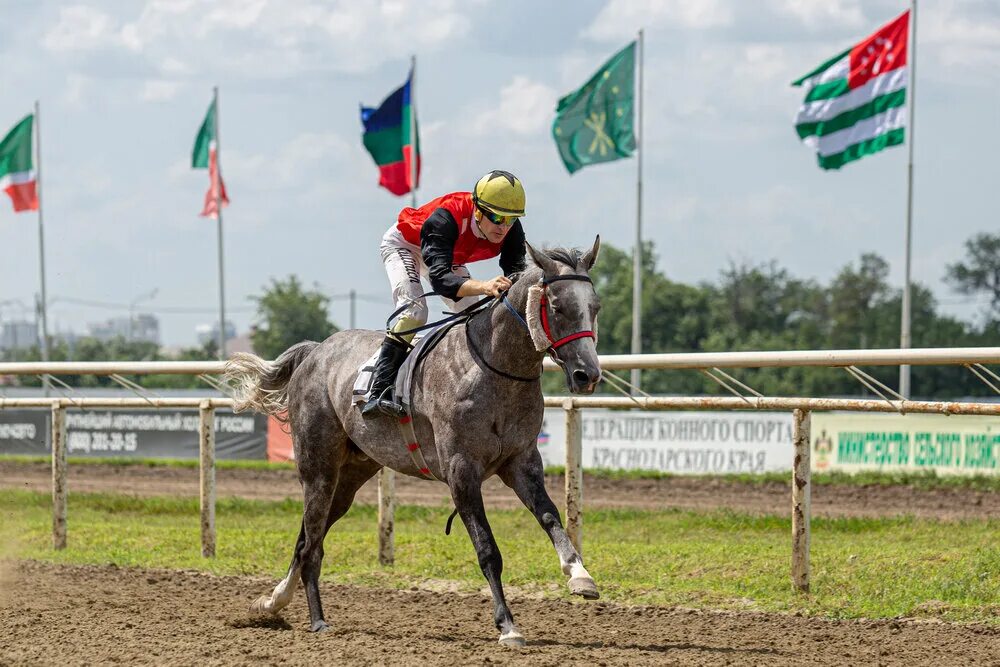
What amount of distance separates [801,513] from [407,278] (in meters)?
2.96

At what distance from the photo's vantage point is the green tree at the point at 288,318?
2266 inches

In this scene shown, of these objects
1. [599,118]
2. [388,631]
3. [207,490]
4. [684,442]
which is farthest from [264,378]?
[599,118]

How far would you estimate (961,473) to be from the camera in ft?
54.0

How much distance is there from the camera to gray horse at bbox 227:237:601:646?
607 centimetres

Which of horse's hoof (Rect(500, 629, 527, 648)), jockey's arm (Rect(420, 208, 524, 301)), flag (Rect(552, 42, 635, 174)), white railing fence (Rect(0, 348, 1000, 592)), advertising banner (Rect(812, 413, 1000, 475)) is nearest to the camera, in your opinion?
horse's hoof (Rect(500, 629, 527, 648))

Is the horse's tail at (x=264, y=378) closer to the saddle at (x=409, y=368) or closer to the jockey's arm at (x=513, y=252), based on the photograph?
the saddle at (x=409, y=368)

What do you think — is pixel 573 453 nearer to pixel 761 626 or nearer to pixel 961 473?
pixel 761 626

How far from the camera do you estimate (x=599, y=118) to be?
83.1ft

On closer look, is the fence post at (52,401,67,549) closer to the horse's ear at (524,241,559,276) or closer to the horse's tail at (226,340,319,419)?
the horse's tail at (226,340,319,419)

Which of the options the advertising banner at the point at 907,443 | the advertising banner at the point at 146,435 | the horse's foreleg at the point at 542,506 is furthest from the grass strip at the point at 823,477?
the horse's foreleg at the point at 542,506

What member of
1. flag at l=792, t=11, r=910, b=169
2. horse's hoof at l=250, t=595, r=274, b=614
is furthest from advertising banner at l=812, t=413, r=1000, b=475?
horse's hoof at l=250, t=595, r=274, b=614

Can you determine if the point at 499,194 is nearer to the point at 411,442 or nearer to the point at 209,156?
the point at 411,442

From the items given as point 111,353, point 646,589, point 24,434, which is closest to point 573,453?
point 646,589

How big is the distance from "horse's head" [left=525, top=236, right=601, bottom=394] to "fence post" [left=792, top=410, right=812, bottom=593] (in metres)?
2.50
